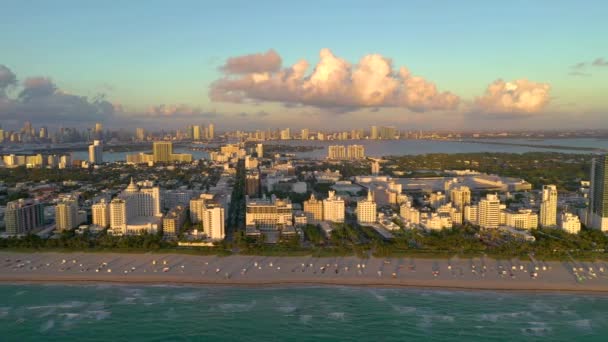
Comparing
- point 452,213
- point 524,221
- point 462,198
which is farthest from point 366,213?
point 524,221

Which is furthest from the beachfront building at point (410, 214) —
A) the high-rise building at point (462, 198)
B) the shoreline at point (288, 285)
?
the shoreline at point (288, 285)

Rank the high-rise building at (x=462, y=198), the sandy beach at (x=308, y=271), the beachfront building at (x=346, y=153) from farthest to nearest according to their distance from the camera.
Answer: the beachfront building at (x=346, y=153) → the high-rise building at (x=462, y=198) → the sandy beach at (x=308, y=271)

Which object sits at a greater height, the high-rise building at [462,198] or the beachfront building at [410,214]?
the high-rise building at [462,198]

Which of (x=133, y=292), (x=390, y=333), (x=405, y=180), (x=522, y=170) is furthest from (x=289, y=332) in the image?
(x=522, y=170)

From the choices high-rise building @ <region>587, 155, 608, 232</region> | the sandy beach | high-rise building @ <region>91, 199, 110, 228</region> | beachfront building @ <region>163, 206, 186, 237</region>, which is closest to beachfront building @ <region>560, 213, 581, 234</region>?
high-rise building @ <region>587, 155, 608, 232</region>

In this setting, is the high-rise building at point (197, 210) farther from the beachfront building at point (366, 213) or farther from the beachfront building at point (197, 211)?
the beachfront building at point (366, 213)

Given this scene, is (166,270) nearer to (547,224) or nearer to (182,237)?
(182,237)

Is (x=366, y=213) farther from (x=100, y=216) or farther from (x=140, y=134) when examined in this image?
(x=140, y=134)
